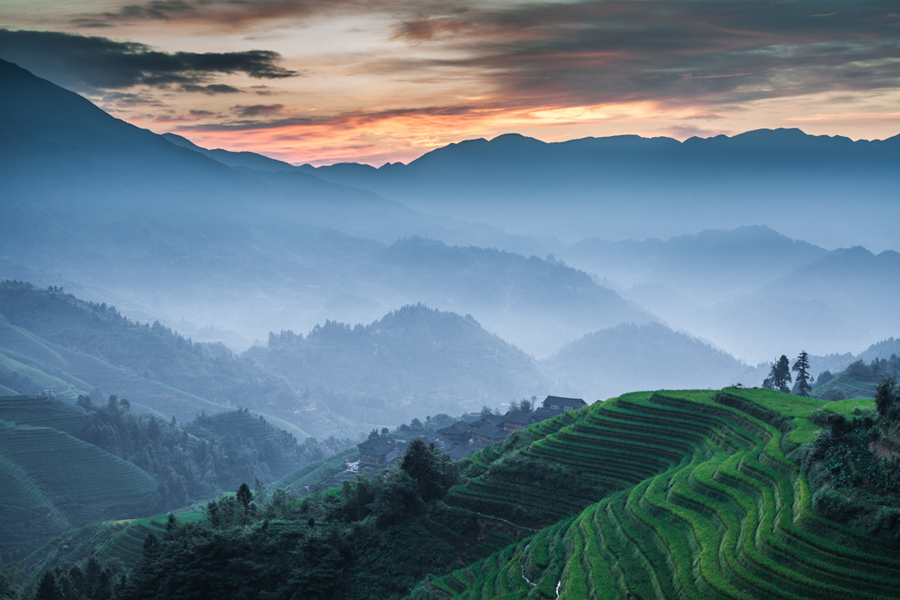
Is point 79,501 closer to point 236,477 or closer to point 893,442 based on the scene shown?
point 236,477

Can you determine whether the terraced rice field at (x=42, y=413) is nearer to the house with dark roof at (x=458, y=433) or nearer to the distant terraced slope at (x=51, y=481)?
the distant terraced slope at (x=51, y=481)

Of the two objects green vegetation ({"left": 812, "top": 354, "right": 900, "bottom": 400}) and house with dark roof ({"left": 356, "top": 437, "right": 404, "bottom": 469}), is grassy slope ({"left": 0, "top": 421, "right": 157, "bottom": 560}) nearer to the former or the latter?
house with dark roof ({"left": 356, "top": 437, "right": 404, "bottom": 469})

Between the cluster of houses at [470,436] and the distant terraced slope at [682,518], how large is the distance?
44.4m

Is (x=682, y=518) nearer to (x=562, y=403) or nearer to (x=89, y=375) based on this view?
(x=562, y=403)

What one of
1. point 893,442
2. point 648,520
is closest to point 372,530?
point 648,520

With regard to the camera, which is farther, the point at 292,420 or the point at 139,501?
the point at 292,420

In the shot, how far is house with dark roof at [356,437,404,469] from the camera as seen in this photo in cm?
9012

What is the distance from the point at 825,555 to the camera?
20.4 meters

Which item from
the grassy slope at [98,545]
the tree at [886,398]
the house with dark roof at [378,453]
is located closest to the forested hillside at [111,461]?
the grassy slope at [98,545]

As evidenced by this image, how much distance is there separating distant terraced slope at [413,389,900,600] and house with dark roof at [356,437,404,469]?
166 ft

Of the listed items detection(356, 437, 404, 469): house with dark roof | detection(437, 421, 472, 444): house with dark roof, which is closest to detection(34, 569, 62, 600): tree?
detection(356, 437, 404, 469): house with dark roof

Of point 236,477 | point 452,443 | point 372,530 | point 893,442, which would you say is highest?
point 893,442

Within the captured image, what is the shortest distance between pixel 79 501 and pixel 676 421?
85.0 meters

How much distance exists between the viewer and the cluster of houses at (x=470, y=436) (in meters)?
88.2
